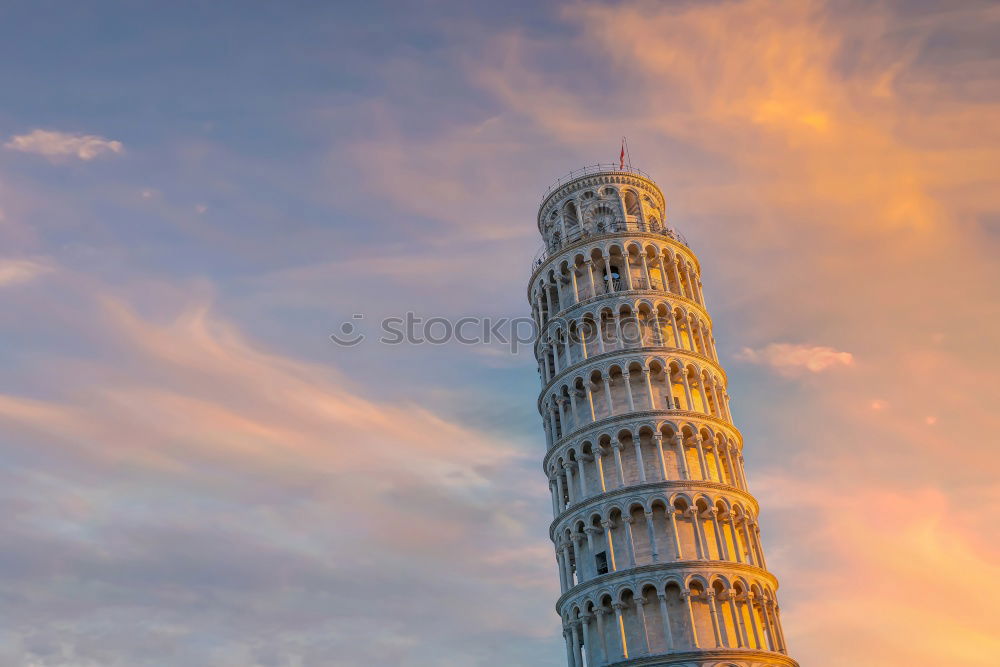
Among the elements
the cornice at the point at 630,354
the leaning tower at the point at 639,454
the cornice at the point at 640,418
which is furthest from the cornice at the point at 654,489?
the cornice at the point at 630,354

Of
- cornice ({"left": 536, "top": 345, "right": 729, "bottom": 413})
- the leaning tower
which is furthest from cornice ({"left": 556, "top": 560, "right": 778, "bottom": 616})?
cornice ({"left": 536, "top": 345, "right": 729, "bottom": 413})

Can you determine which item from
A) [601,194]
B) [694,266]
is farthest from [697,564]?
[601,194]

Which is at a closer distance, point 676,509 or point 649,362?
point 676,509

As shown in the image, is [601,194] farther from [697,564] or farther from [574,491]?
[697,564]

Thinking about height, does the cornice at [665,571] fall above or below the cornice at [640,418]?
below

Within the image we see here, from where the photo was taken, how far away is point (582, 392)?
6775 centimetres

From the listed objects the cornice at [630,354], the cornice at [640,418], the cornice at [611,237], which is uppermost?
the cornice at [611,237]

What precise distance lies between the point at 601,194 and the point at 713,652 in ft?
125

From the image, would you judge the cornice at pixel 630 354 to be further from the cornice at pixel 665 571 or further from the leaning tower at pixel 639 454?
the cornice at pixel 665 571

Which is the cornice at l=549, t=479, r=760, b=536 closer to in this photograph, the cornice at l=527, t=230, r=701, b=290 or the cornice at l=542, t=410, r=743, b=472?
the cornice at l=542, t=410, r=743, b=472

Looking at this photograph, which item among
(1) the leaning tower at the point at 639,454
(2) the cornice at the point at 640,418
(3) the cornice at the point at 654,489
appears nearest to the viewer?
(1) the leaning tower at the point at 639,454

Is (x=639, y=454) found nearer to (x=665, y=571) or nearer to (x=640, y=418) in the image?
(x=640, y=418)

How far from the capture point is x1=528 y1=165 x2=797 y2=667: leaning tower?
5747cm

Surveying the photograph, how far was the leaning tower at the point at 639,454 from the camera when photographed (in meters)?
57.5
